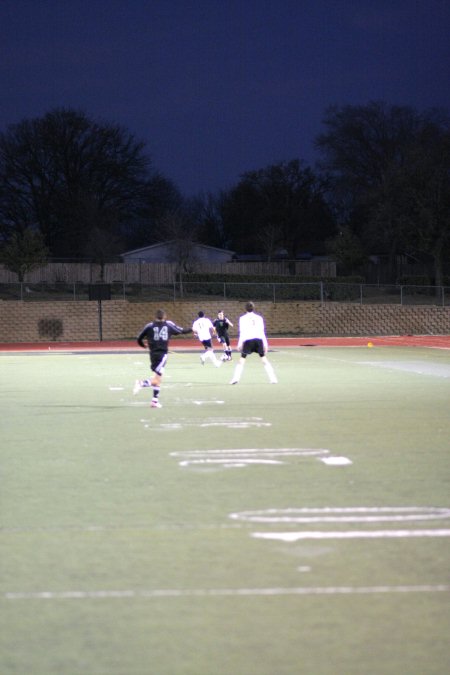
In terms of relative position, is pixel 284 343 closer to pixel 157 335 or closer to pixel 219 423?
pixel 157 335

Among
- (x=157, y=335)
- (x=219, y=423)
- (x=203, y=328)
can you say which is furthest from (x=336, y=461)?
(x=203, y=328)

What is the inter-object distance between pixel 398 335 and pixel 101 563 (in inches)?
1873

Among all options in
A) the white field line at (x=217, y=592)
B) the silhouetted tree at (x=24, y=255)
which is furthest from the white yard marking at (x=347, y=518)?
the silhouetted tree at (x=24, y=255)

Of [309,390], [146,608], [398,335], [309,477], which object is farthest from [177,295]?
[146,608]

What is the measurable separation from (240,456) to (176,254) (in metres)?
61.2

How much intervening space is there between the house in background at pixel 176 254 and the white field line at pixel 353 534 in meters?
63.1

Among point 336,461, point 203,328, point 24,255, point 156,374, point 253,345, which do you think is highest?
point 24,255

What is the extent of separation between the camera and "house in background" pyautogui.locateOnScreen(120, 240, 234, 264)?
71375 millimetres

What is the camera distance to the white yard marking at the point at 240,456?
36.8ft

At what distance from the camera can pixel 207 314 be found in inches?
2085

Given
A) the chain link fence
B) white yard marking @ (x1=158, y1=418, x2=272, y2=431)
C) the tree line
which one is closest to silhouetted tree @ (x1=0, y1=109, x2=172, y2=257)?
the tree line

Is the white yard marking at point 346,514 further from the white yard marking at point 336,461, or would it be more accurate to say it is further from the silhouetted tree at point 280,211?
the silhouetted tree at point 280,211

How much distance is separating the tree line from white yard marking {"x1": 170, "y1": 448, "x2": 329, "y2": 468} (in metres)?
53.9

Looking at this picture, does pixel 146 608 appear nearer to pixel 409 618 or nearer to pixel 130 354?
pixel 409 618
